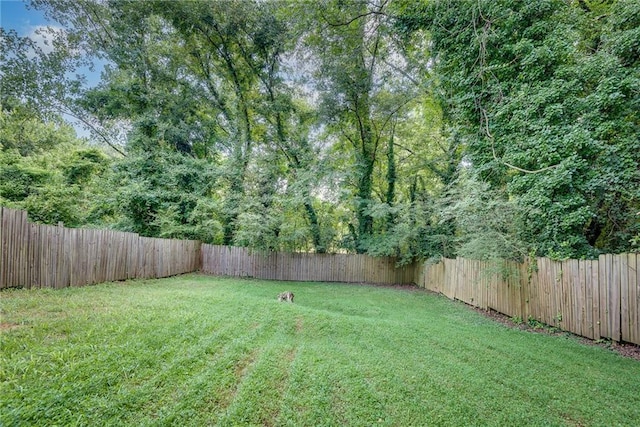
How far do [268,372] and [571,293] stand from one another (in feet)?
19.6

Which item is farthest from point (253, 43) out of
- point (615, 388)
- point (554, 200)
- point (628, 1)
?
point (615, 388)

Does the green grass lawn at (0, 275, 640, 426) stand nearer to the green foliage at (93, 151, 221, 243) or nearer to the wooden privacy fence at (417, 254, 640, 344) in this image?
the wooden privacy fence at (417, 254, 640, 344)

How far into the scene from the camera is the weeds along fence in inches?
180

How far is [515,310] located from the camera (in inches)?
258

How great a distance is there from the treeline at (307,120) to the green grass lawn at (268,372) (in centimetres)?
370

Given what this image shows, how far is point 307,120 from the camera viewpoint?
1497cm

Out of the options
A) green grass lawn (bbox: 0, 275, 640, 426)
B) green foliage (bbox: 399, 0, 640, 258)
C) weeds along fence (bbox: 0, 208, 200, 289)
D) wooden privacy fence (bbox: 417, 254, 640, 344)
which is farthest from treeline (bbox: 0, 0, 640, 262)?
green grass lawn (bbox: 0, 275, 640, 426)

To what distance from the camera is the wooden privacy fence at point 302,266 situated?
12719mm

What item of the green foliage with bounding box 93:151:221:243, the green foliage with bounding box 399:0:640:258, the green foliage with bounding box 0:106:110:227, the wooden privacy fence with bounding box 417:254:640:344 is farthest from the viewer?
the green foliage with bounding box 93:151:221:243

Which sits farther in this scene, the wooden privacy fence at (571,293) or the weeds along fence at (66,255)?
the weeds along fence at (66,255)

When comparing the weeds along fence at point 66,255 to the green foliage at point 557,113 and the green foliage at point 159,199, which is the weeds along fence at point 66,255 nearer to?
the green foliage at point 159,199

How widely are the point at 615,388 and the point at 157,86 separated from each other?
18.6 meters

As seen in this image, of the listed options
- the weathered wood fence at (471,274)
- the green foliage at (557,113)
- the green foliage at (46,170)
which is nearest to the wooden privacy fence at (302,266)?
the weathered wood fence at (471,274)

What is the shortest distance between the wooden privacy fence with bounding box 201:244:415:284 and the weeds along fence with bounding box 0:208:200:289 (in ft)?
10.7
